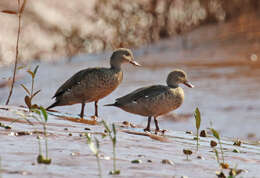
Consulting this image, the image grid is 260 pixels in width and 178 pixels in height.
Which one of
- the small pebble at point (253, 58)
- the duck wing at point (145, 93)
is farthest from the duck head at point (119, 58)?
the small pebble at point (253, 58)

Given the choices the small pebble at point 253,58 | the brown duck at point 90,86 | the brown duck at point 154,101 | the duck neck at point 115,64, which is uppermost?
the small pebble at point 253,58

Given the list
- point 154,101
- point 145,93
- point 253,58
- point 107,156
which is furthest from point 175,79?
point 253,58

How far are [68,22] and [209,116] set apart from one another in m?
9.05

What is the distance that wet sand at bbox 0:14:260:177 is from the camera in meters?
3.90

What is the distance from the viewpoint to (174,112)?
1102 cm

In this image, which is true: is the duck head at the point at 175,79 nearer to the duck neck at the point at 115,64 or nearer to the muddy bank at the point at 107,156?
the duck neck at the point at 115,64

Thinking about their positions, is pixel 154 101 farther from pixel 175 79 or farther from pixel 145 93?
pixel 175 79

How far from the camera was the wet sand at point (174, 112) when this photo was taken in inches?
153

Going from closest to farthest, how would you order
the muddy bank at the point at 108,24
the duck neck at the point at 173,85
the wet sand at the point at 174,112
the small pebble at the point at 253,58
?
the wet sand at the point at 174,112
the duck neck at the point at 173,85
the small pebble at the point at 253,58
the muddy bank at the point at 108,24

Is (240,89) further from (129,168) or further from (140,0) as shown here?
(129,168)

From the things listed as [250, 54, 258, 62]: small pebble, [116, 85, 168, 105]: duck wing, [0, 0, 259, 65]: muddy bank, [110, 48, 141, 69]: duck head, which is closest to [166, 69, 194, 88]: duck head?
[116, 85, 168, 105]: duck wing

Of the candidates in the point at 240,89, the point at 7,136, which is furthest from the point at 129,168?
the point at 240,89

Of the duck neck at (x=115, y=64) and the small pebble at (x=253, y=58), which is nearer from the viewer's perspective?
the duck neck at (x=115, y=64)

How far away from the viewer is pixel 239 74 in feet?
44.8
